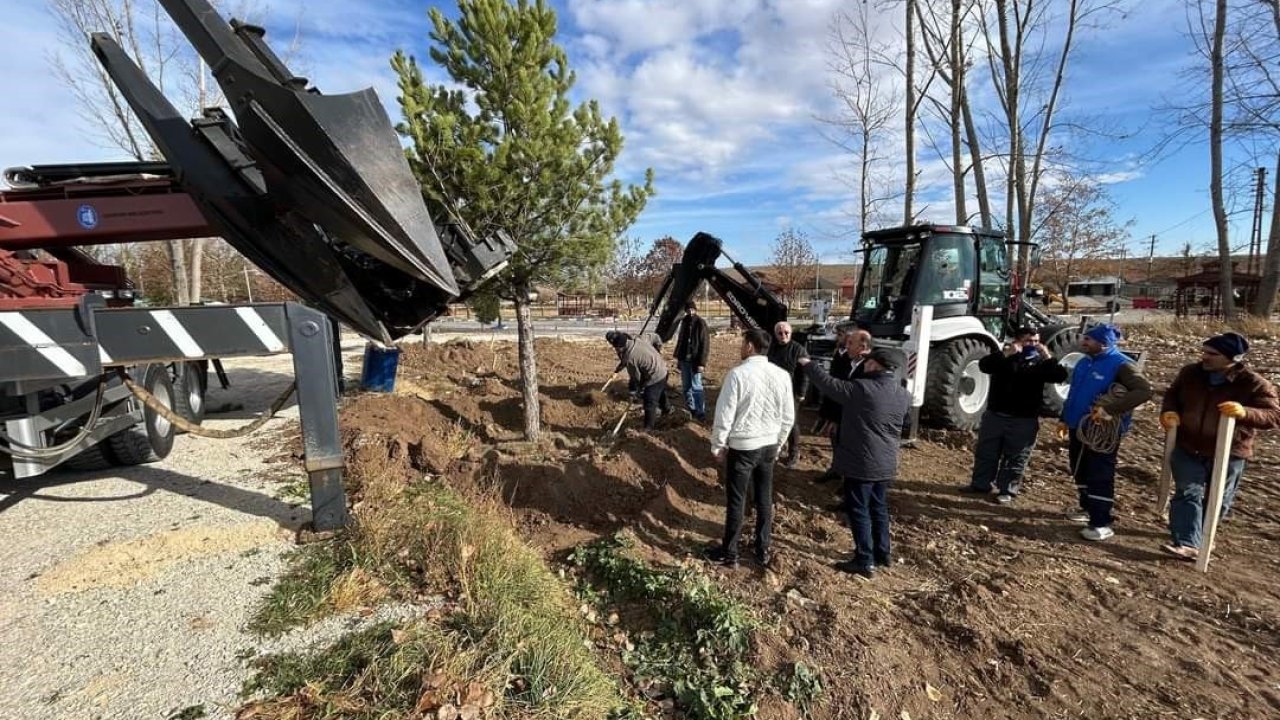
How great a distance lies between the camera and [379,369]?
356 inches

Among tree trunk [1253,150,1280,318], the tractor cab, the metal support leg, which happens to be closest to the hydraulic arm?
the tractor cab

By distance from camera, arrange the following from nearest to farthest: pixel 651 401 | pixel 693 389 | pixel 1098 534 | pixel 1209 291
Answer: pixel 1098 534, pixel 651 401, pixel 693 389, pixel 1209 291

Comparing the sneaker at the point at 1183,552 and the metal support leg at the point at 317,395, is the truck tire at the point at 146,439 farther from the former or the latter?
the sneaker at the point at 1183,552

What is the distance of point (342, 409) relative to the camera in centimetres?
722

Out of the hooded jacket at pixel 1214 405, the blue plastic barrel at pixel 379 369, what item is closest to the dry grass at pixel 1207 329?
the hooded jacket at pixel 1214 405

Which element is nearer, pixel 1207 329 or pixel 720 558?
pixel 720 558

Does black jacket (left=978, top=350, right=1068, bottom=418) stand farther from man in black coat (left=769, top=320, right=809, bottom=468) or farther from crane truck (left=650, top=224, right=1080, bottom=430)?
man in black coat (left=769, top=320, right=809, bottom=468)

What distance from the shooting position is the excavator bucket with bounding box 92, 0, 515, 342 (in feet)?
8.52

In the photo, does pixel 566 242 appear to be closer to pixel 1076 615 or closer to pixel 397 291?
pixel 397 291

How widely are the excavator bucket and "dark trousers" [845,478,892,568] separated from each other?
287 cm

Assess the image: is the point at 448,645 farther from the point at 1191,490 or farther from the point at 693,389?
the point at 693,389

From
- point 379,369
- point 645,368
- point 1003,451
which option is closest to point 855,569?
point 1003,451

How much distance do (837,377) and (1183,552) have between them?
2724mm

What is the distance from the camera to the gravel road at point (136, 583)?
7.34 feet
